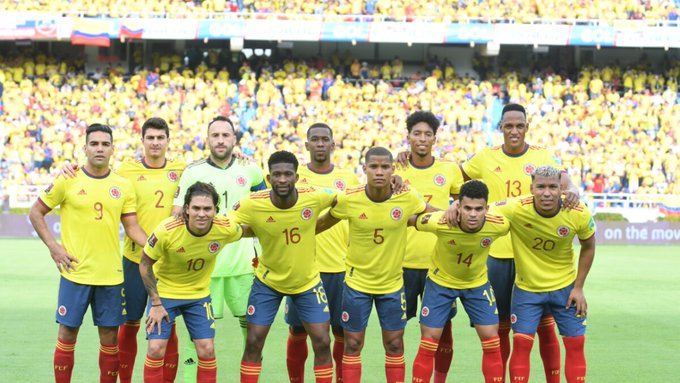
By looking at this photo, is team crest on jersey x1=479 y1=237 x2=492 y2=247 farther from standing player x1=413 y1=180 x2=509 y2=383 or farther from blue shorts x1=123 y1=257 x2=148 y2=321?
blue shorts x1=123 y1=257 x2=148 y2=321

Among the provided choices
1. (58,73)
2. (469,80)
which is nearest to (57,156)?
(58,73)

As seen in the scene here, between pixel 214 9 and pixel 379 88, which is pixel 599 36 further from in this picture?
pixel 214 9

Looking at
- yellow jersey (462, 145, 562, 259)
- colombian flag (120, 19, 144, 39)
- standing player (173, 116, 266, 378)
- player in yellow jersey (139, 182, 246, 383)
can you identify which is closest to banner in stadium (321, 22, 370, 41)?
colombian flag (120, 19, 144, 39)

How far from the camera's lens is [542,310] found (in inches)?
328

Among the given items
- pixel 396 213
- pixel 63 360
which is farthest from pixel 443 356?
pixel 63 360

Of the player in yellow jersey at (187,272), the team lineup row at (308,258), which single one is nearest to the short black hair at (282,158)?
the team lineup row at (308,258)

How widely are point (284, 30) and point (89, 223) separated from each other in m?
26.3

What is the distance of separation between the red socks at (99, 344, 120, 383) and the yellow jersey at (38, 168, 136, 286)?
551 millimetres

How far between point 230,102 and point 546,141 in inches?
412

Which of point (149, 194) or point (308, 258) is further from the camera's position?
point (149, 194)

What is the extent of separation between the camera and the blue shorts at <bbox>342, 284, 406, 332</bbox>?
8.15 meters

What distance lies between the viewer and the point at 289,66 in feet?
117

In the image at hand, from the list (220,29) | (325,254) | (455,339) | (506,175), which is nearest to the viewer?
(325,254)

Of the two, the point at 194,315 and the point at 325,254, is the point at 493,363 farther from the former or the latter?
the point at 194,315
